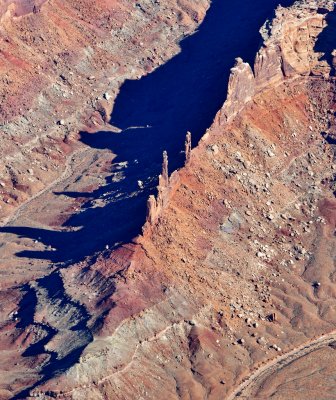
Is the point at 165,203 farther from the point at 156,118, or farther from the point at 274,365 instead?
the point at 156,118

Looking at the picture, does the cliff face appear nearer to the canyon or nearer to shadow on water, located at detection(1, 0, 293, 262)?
the canyon

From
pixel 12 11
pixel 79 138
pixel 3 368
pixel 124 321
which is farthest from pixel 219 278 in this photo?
pixel 12 11

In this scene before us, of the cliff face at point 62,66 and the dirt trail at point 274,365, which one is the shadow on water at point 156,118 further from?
the dirt trail at point 274,365

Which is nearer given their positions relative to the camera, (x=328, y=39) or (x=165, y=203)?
(x=165, y=203)

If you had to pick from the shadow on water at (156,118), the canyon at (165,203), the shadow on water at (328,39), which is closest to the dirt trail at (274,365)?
the canyon at (165,203)

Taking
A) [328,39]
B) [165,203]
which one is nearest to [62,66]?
[328,39]

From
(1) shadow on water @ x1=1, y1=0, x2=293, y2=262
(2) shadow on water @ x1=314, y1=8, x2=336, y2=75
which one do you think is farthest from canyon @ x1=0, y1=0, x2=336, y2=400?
(1) shadow on water @ x1=1, y1=0, x2=293, y2=262
